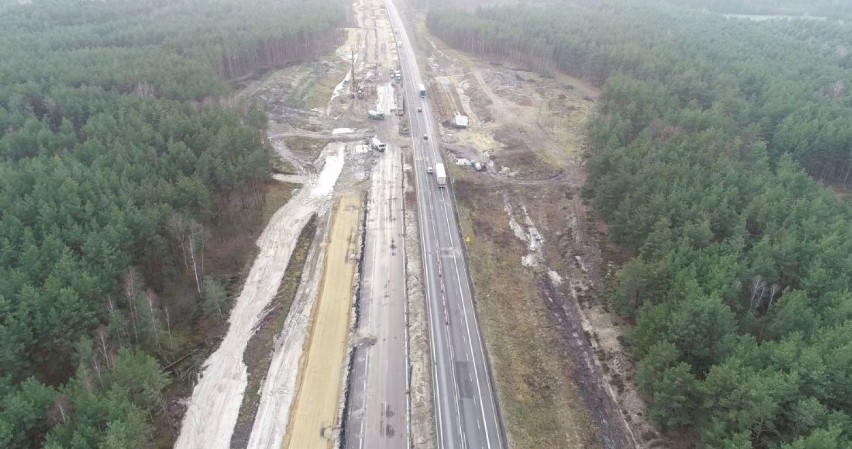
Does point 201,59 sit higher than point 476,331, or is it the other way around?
point 201,59

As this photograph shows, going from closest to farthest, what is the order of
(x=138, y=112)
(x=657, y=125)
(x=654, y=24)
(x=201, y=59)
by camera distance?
(x=138, y=112)
(x=657, y=125)
(x=201, y=59)
(x=654, y=24)

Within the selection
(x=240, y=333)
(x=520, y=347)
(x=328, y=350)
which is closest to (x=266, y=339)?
(x=240, y=333)

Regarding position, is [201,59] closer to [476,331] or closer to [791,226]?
[476,331]

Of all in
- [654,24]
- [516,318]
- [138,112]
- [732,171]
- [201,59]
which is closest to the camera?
[516,318]

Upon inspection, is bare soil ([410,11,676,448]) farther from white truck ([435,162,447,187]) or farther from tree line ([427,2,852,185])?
tree line ([427,2,852,185])

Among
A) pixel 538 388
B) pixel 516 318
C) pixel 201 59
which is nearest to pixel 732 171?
pixel 516 318

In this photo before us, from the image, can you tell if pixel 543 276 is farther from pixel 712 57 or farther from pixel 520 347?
pixel 712 57

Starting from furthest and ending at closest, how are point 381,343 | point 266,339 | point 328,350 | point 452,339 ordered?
point 266,339 → point 452,339 → point 381,343 → point 328,350
